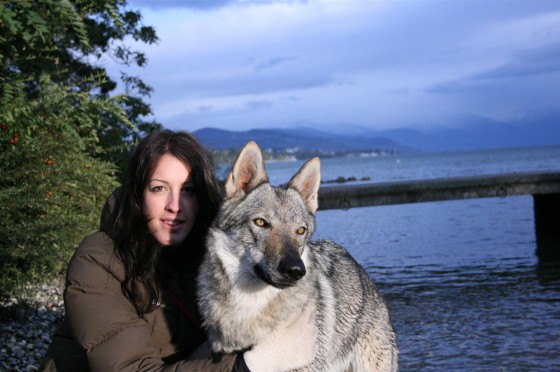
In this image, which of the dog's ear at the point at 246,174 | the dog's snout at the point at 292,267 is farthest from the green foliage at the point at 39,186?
the dog's snout at the point at 292,267

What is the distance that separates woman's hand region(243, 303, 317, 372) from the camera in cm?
354

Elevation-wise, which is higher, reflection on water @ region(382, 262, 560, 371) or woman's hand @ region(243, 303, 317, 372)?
woman's hand @ region(243, 303, 317, 372)

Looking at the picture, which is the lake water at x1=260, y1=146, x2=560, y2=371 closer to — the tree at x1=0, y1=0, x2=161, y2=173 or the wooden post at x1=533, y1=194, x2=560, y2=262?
the wooden post at x1=533, y1=194, x2=560, y2=262

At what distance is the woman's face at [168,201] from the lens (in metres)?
3.86

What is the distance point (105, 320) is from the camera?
3.41m

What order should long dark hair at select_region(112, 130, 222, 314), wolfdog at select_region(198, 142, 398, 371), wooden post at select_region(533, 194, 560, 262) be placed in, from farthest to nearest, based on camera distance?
wooden post at select_region(533, 194, 560, 262), long dark hair at select_region(112, 130, 222, 314), wolfdog at select_region(198, 142, 398, 371)

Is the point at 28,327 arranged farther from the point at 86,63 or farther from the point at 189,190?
the point at 86,63

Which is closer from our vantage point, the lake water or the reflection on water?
the reflection on water

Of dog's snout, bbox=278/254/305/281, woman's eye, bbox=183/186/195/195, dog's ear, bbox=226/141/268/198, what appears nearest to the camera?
dog's snout, bbox=278/254/305/281

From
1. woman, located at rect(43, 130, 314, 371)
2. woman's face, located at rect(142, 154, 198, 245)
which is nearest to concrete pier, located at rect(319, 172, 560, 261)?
woman, located at rect(43, 130, 314, 371)

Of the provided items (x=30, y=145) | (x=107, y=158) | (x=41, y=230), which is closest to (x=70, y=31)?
(x=107, y=158)

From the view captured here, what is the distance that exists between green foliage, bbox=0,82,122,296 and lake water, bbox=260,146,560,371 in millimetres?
4436

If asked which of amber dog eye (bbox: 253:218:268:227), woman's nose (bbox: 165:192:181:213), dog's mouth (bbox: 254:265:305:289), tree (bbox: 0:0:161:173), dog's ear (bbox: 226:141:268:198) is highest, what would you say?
tree (bbox: 0:0:161:173)

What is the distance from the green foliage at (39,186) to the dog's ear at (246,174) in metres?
3.87
